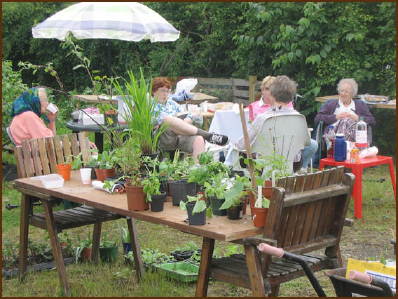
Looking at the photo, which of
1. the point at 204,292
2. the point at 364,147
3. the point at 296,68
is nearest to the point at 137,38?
the point at 296,68

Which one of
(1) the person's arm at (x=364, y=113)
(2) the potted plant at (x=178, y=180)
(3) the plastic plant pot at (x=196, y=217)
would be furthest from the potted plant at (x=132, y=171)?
(1) the person's arm at (x=364, y=113)

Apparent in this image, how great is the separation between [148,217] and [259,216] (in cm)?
60

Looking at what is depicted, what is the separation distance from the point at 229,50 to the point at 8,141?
4664mm

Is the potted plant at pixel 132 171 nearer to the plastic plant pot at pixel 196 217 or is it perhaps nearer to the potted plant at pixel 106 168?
the potted plant at pixel 106 168

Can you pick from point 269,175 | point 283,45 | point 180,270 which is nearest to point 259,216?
point 269,175

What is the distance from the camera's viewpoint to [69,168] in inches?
180

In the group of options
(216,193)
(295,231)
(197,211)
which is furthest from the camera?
(216,193)

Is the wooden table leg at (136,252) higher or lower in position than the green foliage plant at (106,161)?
lower

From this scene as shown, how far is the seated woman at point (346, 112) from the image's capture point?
Answer: 7.43 m

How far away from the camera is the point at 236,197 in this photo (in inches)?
135

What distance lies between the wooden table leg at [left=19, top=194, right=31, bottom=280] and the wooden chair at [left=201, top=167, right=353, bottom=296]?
1605 millimetres

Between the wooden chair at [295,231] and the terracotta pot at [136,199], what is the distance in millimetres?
467

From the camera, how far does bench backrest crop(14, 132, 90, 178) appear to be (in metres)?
4.81

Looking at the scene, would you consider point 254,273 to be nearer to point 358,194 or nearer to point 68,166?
point 68,166
